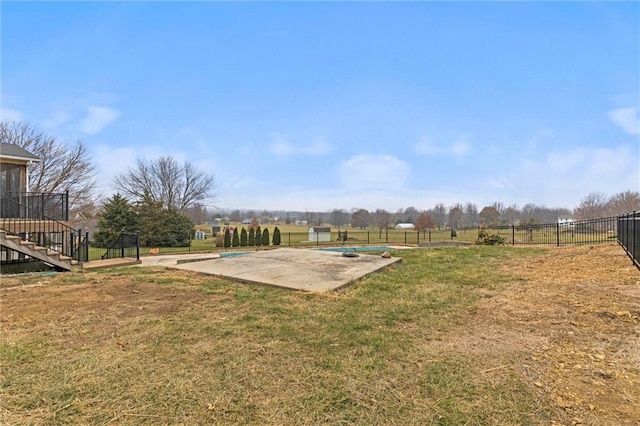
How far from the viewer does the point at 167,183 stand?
35.2 m

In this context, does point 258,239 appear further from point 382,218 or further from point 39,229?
point 382,218

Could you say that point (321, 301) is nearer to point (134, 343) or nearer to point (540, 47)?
point (134, 343)

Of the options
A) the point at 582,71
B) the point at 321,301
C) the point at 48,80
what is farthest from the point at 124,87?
the point at 582,71

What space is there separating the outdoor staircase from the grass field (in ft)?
14.5

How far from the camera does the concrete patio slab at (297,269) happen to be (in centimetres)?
557

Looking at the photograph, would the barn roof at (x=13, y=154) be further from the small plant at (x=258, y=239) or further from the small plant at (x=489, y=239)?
the small plant at (x=489, y=239)

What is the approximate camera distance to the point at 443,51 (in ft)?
38.1

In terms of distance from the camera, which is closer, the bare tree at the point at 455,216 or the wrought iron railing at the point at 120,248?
the wrought iron railing at the point at 120,248

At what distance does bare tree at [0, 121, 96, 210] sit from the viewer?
21.2 m

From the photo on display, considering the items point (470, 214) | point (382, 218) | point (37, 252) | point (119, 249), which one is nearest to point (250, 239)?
point (119, 249)

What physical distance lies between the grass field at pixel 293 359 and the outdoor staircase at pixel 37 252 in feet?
14.5

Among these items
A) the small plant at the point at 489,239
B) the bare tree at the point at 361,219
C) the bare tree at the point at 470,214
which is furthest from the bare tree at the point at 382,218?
the small plant at the point at 489,239

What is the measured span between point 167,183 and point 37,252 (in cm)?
2837

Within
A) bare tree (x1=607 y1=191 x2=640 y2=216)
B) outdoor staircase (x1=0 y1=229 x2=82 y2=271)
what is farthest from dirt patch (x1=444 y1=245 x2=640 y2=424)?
bare tree (x1=607 y1=191 x2=640 y2=216)
